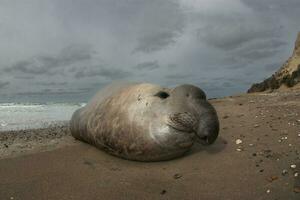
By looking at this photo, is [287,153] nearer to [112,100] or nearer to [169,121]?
[169,121]

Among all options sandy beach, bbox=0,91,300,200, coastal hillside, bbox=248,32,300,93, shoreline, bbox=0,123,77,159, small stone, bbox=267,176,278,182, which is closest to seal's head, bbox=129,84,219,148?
sandy beach, bbox=0,91,300,200

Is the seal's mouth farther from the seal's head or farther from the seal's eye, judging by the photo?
the seal's eye

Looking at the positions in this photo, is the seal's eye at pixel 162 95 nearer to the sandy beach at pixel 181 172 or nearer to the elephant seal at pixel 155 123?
the elephant seal at pixel 155 123

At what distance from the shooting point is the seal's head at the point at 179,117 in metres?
4.80

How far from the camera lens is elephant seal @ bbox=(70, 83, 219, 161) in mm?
4828

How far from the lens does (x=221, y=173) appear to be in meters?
4.42

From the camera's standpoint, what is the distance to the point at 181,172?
15.1ft

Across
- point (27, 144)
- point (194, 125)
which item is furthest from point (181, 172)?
point (27, 144)

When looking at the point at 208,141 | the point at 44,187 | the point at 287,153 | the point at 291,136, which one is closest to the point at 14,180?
the point at 44,187

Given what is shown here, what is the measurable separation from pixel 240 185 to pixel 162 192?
82 centimetres

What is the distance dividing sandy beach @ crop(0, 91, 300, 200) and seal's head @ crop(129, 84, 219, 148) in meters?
0.33

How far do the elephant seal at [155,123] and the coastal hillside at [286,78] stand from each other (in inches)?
574

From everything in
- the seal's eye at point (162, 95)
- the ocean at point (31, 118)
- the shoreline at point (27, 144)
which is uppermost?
the seal's eye at point (162, 95)

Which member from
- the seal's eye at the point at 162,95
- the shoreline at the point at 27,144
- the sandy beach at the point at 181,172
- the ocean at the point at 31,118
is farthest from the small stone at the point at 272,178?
the ocean at the point at 31,118
